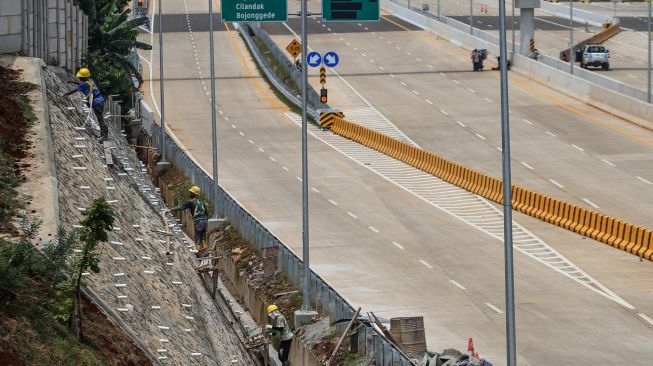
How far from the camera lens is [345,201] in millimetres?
56031

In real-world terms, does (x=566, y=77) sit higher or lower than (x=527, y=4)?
lower

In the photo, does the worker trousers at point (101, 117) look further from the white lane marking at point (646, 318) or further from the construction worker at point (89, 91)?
the white lane marking at point (646, 318)

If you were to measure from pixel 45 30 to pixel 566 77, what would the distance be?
44.1 m

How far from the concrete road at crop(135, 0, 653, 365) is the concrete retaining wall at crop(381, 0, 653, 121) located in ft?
51.0

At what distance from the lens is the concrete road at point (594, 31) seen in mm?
94250

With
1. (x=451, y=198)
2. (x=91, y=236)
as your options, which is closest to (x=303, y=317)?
(x=91, y=236)

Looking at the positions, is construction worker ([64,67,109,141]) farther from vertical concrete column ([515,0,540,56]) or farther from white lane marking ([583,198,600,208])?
vertical concrete column ([515,0,540,56])

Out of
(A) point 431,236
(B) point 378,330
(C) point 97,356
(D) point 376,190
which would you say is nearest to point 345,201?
(D) point 376,190

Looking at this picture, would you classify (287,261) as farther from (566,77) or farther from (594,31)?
(594,31)

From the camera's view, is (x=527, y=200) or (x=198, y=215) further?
(x=527, y=200)

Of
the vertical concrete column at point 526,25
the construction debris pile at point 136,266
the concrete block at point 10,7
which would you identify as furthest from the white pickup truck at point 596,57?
the concrete block at point 10,7

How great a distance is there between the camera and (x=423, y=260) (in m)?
44.4

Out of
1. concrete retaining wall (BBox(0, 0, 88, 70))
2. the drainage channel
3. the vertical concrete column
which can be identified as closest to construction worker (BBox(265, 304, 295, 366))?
the drainage channel

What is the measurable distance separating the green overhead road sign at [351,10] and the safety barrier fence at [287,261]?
720 centimetres
